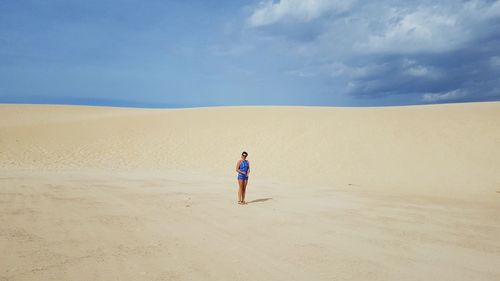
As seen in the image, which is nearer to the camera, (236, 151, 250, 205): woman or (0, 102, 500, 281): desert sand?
(0, 102, 500, 281): desert sand

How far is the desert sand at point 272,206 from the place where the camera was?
15.8 feet

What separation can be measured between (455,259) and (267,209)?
4602 mm

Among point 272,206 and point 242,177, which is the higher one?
point 242,177

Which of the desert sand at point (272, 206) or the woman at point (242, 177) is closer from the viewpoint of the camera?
the desert sand at point (272, 206)

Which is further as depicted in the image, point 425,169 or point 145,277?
point 425,169

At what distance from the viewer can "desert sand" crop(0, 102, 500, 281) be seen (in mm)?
4812

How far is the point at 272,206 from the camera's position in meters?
9.54

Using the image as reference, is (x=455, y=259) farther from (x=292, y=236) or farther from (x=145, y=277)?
(x=145, y=277)

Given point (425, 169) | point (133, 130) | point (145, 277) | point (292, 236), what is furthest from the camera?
point (133, 130)

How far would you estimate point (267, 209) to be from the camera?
29.7 ft

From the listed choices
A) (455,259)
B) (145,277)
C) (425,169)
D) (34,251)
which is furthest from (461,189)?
(34,251)

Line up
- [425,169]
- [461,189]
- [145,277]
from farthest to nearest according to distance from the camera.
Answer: [425,169] < [461,189] < [145,277]

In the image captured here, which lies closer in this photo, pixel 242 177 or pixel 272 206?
pixel 272 206

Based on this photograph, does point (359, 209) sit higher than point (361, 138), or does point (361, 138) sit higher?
point (361, 138)
